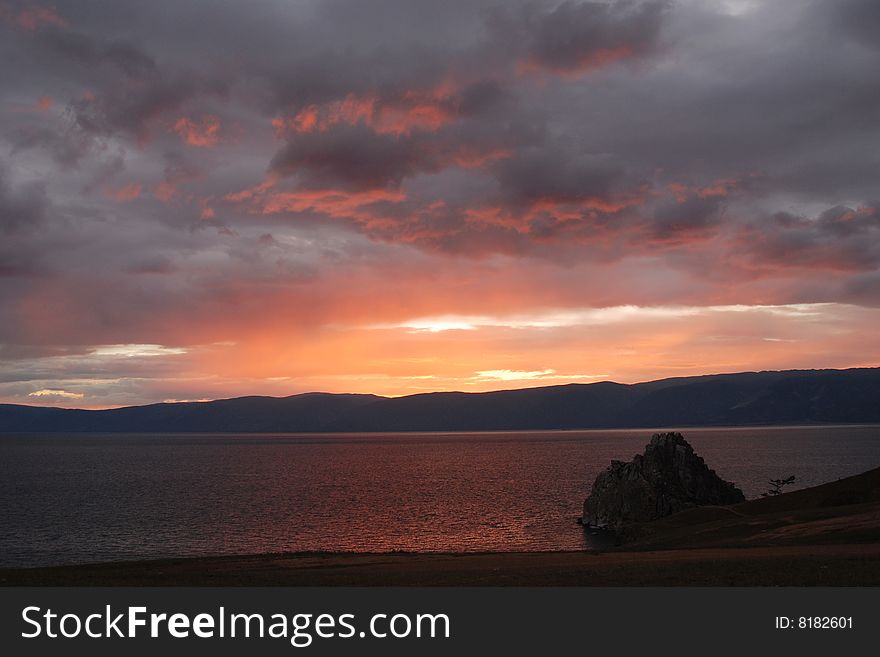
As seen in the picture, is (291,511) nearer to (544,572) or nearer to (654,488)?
(654,488)

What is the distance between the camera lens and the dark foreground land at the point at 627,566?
2889 centimetres

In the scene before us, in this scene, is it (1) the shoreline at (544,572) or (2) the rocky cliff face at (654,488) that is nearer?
(1) the shoreline at (544,572)

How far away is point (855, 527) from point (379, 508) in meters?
74.6

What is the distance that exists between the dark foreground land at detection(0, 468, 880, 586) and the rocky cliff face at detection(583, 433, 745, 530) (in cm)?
2649

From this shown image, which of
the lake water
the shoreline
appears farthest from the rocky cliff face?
the shoreline

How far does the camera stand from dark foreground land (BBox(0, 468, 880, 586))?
94.8ft

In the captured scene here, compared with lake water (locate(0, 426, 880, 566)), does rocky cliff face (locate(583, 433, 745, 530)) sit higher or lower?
higher

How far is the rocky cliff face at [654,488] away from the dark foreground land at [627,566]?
26492mm

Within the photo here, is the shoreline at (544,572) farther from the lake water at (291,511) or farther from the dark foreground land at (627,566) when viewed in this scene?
A: the lake water at (291,511)

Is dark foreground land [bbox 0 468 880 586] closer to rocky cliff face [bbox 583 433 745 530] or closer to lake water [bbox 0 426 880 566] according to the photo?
lake water [bbox 0 426 880 566]

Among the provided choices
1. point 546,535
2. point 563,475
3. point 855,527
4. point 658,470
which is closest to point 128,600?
point 855,527

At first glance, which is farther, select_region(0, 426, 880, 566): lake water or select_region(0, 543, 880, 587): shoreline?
select_region(0, 426, 880, 566): lake water

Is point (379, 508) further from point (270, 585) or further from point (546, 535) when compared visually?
point (270, 585)

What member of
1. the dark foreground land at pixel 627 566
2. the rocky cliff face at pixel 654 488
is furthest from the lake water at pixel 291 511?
the dark foreground land at pixel 627 566
